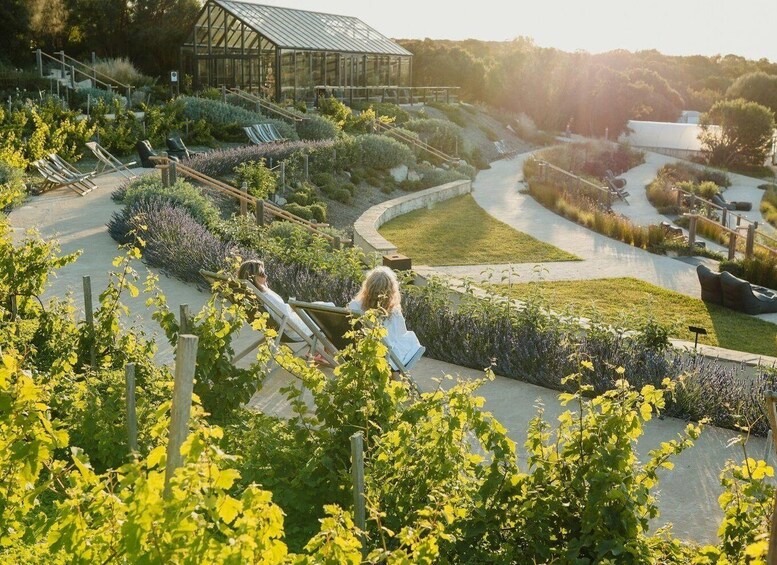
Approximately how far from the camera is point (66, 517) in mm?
2535

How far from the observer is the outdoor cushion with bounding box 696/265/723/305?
1068 cm

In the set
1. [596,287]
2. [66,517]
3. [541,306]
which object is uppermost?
[66,517]

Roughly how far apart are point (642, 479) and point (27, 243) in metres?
4.38

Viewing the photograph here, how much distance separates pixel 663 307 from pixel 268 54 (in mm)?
22146

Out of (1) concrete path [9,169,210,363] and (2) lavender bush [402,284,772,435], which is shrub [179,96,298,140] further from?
(2) lavender bush [402,284,772,435]

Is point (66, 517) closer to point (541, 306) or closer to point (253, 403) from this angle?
point (253, 403)

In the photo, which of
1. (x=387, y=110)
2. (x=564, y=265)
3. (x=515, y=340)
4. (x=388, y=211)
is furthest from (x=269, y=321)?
(x=387, y=110)

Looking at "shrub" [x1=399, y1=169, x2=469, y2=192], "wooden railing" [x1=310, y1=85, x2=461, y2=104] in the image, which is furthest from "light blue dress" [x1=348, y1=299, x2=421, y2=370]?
"wooden railing" [x1=310, y1=85, x2=461, y2=104]

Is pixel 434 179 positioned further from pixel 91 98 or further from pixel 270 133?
pixel 91 98

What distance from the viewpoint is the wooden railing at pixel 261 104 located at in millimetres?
26359

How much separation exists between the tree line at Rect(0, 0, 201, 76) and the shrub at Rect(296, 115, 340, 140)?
10.6m

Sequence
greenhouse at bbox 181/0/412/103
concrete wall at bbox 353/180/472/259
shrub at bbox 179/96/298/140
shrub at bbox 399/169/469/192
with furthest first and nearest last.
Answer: greenhouse at bbox 181/0/412/103 → shrub at bbox 179/96/298/140 → shrub at bbox 399/169/469/192 → concrete wall at bbox 353/180/472/259

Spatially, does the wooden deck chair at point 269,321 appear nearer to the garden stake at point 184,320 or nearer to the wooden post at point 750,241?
the garden stake at point 184,320

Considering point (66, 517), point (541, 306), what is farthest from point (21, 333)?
point (541, 306)
